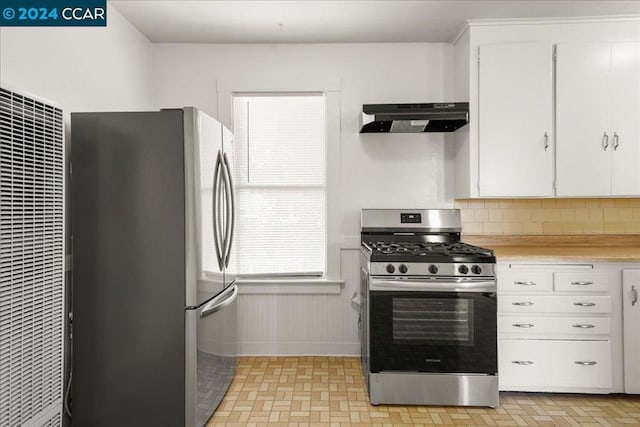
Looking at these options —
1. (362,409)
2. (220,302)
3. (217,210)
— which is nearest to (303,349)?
(362,409)

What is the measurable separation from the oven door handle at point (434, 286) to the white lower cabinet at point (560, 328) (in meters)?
0.21

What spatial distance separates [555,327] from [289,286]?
1928mm

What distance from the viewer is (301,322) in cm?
357

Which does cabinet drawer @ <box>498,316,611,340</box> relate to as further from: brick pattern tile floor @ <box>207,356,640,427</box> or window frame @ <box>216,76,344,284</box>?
window frame @ <box>216,76,344,284</box>

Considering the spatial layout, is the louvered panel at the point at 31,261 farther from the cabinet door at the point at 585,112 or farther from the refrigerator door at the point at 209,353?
the cabinet door at the point at 585,112

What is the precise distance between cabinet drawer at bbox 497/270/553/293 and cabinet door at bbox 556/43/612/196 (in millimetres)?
830

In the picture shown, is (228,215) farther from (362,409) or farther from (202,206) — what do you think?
(362,409)

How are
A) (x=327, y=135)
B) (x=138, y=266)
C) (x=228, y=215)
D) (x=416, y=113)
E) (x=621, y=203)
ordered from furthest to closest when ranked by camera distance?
(x=327, y=135)
(x=621, y=203)
(x=416, y=113)
(x=228, y=215)
(x=138, y=266)

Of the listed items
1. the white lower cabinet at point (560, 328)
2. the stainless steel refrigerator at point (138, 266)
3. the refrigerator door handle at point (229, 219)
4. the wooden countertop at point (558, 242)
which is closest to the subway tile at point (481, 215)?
the wooden countertop at point (558, 242)

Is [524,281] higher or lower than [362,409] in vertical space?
higher

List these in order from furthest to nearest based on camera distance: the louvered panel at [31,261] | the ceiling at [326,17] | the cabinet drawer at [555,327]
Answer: the ceiling at [326,17], the cabinet drawer at [555,327], the louvered panel at [31,261]

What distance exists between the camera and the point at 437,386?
268 centimetres

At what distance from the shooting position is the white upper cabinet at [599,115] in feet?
10.0

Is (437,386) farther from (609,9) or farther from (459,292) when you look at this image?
(609,9)
